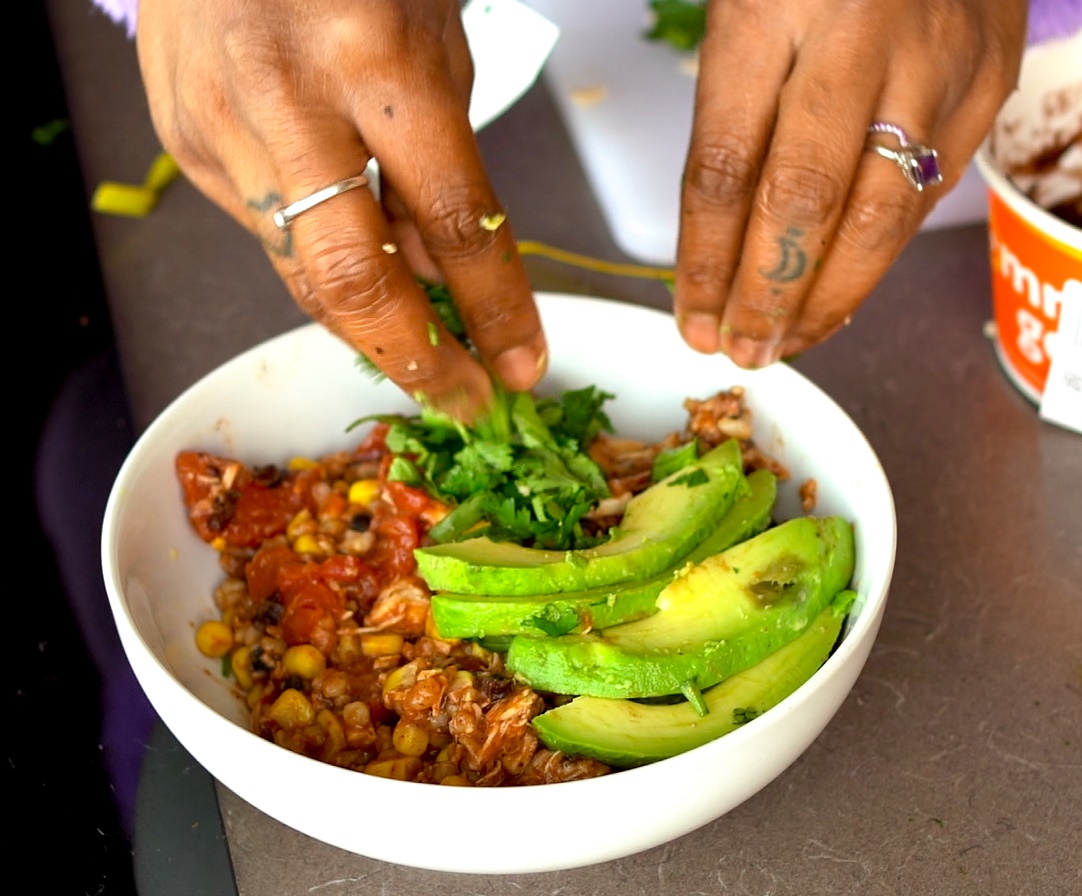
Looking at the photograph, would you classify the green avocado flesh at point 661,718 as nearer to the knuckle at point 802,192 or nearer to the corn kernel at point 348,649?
the corn kernel at point 348,649

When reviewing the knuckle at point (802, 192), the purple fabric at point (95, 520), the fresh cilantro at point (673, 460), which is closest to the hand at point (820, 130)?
the knuckle at point (802, 192)

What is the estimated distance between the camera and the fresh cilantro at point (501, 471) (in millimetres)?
1232

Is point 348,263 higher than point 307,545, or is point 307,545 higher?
point 348,263

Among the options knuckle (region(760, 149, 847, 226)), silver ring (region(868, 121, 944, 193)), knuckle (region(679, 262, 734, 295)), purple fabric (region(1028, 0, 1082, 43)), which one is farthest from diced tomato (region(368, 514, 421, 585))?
purple fabric (region(1028, 0, 1082, 43))

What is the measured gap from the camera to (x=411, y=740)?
1122 mm

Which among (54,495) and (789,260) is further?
(54,495)

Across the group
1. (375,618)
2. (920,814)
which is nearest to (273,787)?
(375,618)

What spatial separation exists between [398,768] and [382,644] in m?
0.15

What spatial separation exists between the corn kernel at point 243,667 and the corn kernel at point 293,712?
0.08 meters

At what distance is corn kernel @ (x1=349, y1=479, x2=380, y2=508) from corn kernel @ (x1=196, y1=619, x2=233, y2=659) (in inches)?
7.7

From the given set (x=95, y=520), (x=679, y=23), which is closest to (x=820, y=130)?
(x=95, y=520)

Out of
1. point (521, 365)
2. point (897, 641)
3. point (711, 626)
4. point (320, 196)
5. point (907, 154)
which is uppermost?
point (320, 196)

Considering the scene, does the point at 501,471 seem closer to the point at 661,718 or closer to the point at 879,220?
the point at 661,718

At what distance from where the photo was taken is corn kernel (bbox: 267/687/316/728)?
45.9 inches
